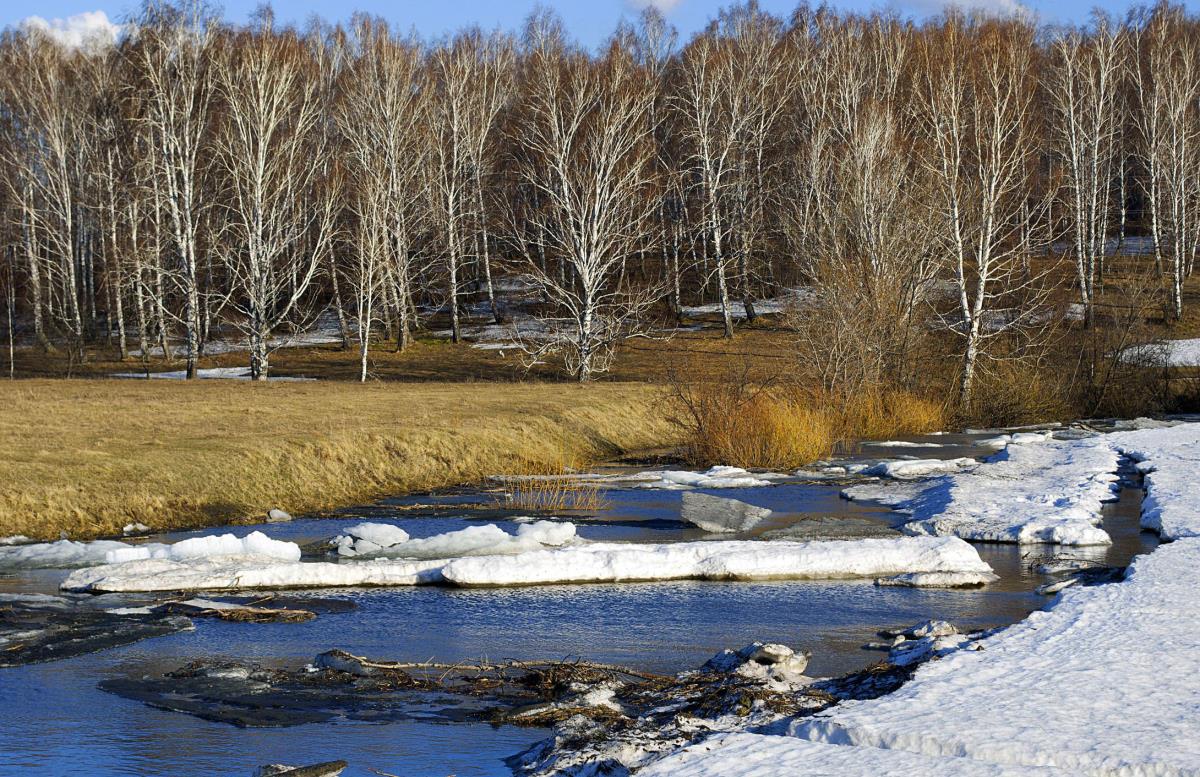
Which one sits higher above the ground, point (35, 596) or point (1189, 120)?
point (1189, 120)

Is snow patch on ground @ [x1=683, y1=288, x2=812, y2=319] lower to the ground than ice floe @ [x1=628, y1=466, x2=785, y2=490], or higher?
higher

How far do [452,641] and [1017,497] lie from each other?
1027 cm

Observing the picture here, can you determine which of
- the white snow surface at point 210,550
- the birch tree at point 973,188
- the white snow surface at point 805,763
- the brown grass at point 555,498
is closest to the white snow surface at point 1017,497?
the brown grass at point 555,498

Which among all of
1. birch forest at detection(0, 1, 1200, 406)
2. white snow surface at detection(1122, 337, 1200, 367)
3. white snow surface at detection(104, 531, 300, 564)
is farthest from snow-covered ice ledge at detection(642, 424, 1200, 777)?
white snow surface at detection(1122, 337, 1200, 367)

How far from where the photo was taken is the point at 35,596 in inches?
487

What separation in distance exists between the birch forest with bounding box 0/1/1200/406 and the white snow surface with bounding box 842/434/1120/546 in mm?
7997

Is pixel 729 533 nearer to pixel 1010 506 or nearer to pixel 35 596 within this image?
pixel 1010 506

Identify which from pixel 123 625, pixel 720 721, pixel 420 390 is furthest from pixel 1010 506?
pixel 420 390

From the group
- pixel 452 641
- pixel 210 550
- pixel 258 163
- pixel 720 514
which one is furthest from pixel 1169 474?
pixel 258 163

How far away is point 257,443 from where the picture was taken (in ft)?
68.5

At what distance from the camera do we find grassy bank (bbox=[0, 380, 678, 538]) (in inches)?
691

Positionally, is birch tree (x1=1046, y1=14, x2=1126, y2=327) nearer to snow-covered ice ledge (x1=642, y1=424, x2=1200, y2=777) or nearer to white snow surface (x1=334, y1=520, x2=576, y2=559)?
white snow surface (x1=334, y1=520, x2=576, y2=559)

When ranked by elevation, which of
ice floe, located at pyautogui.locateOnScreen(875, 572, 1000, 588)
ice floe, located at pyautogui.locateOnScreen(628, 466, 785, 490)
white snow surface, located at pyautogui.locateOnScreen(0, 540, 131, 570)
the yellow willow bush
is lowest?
ice floe, located at pyautogui.locateOnScreen(875, 572, 1000, 588)

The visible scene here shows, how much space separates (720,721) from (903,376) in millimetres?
25507
